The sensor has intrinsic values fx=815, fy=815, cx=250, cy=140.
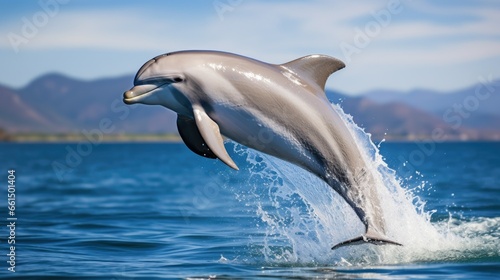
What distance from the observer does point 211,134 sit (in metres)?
9.09

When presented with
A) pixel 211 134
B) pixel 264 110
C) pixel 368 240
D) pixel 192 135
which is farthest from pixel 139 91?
pixel 368 240

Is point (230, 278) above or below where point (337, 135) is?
below

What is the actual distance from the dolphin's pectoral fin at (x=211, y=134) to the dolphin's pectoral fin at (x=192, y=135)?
0.47m

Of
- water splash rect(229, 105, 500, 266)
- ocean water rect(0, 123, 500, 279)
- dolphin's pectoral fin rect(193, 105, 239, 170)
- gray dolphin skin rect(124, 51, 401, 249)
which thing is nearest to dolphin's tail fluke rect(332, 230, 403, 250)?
gray dolphin skin rect(124, 51, 401, 249)

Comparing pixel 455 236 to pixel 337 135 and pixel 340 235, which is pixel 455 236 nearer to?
pixel 340 235

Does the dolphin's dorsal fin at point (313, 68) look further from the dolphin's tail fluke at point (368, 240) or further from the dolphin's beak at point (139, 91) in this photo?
the dolphin's tail fluke at point (368, 240)

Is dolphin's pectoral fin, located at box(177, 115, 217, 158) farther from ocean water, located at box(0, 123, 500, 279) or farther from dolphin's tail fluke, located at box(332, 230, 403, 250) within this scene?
dolphin's tail fluke, located at box(332, 230, 403, 250)

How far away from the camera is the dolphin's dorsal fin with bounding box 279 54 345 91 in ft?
32.3

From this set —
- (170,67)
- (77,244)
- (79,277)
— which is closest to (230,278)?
(79,277)

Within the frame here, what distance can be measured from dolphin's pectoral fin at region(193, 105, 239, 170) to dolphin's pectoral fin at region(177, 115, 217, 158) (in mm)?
472

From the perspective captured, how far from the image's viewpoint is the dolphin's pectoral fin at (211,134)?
29.3ft

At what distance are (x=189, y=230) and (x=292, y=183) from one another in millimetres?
4408

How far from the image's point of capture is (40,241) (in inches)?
545

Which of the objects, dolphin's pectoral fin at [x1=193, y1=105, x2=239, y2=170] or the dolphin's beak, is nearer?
dolphin's pectoral fin at [x1=193, y1=105, x2=239, y2=170]
